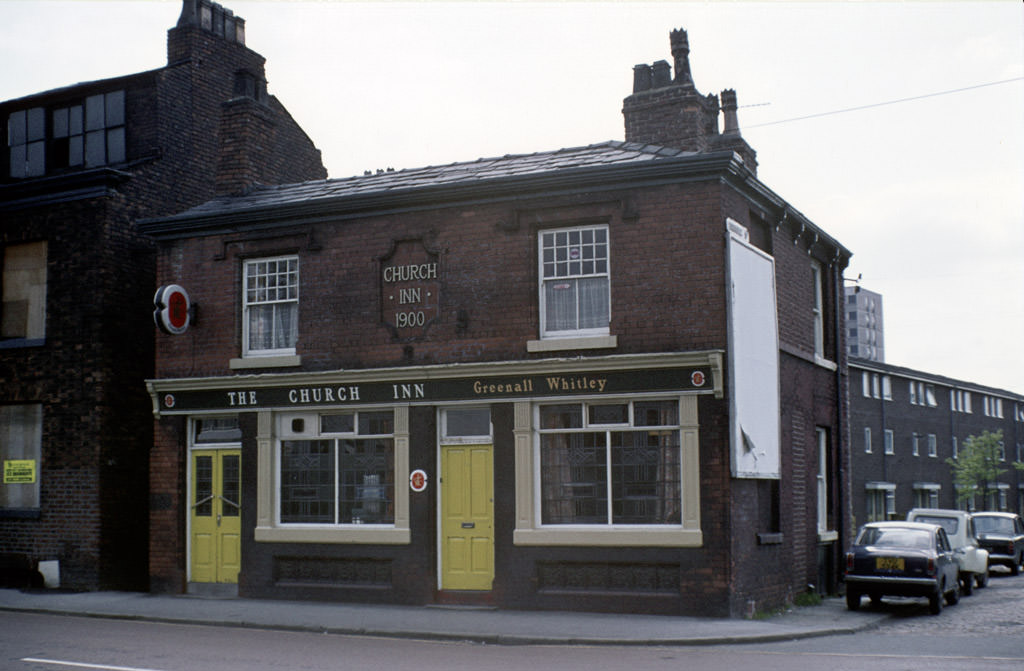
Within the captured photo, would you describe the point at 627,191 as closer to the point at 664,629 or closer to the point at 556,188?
the point at 556,188

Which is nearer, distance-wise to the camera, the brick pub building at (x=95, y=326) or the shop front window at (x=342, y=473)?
the shop front window at (x=342, y=473)

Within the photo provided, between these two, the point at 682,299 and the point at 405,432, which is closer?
the point at 682,299

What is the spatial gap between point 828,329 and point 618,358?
7.70 metres

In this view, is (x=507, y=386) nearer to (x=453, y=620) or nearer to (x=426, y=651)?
(x=453, y=620)

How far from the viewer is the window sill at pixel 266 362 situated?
1831cm

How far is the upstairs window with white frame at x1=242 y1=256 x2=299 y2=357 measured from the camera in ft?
61.6

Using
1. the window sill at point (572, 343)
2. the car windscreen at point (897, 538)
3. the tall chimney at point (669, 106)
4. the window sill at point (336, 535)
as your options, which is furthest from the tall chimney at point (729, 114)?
the window sill at point (336, 535)

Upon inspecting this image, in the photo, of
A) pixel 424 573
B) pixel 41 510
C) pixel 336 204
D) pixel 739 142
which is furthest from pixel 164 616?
pixel 739 142

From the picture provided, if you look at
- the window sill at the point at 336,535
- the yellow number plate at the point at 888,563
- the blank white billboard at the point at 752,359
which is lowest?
the yellow number plate at the point at 888,563

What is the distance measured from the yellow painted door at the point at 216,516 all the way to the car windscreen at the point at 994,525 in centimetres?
2223

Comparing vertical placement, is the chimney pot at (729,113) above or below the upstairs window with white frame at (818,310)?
above

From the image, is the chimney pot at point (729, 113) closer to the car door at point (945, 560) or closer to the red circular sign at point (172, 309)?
the car door at point (945, 560)

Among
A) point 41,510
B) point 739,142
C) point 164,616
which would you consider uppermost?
point 739,142

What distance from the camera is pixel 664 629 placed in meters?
14.0
